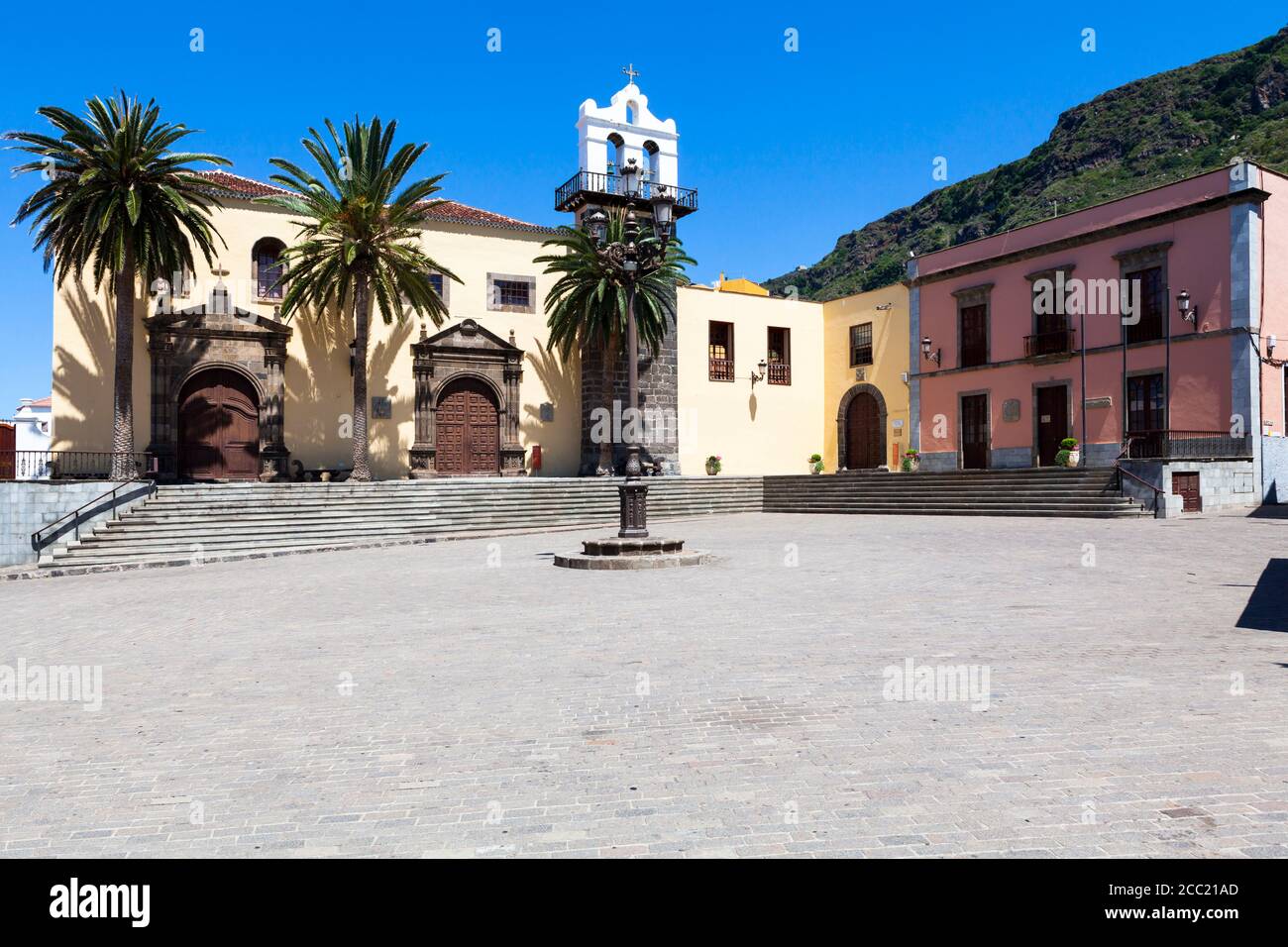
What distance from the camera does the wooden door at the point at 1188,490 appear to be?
1864 centimetres

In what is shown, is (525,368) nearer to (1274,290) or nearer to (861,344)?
(861,344)

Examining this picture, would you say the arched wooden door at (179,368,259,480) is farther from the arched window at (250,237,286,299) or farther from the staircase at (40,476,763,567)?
the staircase at (40,476,763,567)

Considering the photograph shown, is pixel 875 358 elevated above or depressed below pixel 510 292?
below

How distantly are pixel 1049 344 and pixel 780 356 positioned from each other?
10.4 meters

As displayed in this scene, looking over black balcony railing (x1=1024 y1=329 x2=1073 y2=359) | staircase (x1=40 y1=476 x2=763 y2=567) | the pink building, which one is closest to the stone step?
the pink building

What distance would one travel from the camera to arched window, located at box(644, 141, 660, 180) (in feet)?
98.9

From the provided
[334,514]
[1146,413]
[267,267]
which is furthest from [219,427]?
[1146,413]

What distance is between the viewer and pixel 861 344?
31.8 m

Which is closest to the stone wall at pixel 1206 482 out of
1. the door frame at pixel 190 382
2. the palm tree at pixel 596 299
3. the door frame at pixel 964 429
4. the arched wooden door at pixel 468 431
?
the door frame at pixel 964 429

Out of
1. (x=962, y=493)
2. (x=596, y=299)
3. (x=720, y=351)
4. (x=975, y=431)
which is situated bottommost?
(x=962, y=493)

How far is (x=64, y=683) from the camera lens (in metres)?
5.67

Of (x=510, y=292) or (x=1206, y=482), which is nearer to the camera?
(x=1206, y=482)

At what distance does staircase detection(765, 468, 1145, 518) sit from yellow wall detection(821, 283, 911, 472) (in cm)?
616
